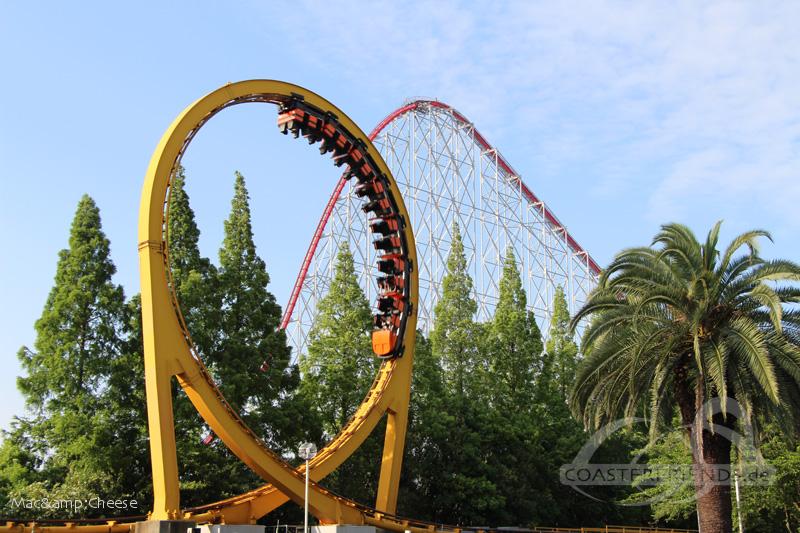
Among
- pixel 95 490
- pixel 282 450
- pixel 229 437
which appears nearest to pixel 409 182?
pixel 282 450

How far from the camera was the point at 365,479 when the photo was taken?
80.0 ft

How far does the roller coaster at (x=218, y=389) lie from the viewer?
13906 mm

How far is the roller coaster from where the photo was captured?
13906mm

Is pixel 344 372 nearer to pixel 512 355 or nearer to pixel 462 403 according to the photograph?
pixel 462 403

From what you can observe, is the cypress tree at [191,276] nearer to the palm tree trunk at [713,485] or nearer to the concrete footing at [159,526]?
the concrete footing at [159,526]

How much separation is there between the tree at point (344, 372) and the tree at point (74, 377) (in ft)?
18.1

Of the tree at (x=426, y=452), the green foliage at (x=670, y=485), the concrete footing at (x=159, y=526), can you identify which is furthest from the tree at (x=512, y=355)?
the concrete footing at (x=159, y=526)

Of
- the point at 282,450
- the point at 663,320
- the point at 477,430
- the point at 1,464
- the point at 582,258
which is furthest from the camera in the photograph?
the point at 582,258

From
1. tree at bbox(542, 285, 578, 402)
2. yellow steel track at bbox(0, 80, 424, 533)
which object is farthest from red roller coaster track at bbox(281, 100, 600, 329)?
yellow steel track at bbox(0, 80, 424, 533)

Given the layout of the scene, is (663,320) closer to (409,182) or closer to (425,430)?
(425,430)

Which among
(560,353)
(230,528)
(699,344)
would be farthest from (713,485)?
(560,353)

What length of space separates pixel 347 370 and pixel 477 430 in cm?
460

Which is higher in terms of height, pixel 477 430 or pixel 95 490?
pixel 477 430

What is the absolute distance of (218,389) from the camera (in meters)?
15.1
